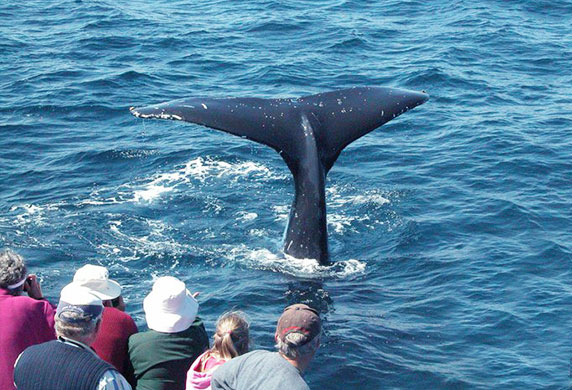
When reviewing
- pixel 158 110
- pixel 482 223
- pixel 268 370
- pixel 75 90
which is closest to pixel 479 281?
pixel 482 223

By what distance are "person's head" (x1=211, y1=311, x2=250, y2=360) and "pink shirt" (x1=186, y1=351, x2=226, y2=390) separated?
10cm

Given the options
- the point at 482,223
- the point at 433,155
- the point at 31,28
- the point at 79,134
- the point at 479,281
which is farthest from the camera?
the point at 31,28

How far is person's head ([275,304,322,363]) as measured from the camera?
6.16 meters

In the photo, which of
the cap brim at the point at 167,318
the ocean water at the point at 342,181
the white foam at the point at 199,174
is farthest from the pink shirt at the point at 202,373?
the white foam at the point at 199,174

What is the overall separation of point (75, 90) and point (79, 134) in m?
2.93

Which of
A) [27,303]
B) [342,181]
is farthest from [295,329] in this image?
[342,181]

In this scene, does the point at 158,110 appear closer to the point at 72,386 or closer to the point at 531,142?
the point at 72,386

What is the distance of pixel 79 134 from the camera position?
64.1 ft

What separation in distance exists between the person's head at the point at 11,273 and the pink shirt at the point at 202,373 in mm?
1598

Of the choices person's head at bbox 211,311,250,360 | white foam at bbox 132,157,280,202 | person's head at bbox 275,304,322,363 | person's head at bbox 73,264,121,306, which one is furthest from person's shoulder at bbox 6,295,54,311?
white foam at bbox 132,157,280,202

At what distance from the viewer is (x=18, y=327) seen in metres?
7.05

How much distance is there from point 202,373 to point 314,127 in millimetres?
6273

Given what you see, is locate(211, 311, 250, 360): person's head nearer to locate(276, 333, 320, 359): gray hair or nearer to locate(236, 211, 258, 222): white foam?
locate(276, 333, 320, 359): gray hair

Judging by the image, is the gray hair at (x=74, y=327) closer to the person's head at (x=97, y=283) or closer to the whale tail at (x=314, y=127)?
the person's head at (x=97, y=283)
